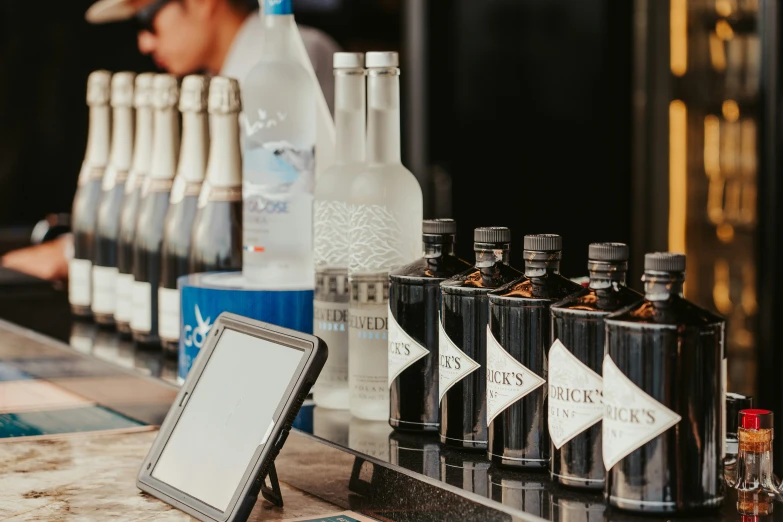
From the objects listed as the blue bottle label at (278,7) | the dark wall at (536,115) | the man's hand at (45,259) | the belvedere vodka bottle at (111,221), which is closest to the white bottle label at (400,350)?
the blue bottle label at (278,7)

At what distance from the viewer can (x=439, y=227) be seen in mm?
1210

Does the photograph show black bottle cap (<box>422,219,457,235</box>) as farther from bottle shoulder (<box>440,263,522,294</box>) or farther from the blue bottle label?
the blue bottle label

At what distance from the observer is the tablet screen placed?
1142mm

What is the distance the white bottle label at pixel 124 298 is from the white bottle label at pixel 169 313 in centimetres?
17

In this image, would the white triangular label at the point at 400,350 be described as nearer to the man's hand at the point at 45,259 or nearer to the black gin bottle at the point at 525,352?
the black gin bottle at the point at 525,352

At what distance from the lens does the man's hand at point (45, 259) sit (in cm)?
310

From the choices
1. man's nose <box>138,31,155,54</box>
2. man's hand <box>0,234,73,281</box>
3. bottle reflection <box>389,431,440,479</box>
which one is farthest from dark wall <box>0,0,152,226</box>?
bottle reflection <box>389,431,440,479</box>

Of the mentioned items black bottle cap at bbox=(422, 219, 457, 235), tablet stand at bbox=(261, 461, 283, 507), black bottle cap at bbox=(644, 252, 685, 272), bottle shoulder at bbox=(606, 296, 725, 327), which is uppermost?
black bottle cap at bbox=(422, 219, 457, 235)

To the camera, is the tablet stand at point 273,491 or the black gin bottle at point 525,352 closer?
the black gin bottle at point 525,352

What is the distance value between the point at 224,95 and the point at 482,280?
0.64 metres

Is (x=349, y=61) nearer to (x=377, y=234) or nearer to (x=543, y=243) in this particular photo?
(x=377, y=234)

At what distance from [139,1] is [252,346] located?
3.43 meters

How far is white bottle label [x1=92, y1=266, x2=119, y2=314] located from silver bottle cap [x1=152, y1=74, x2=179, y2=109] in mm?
344

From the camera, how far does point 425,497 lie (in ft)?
3.58
